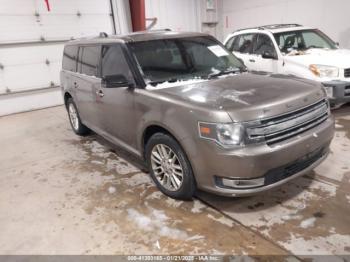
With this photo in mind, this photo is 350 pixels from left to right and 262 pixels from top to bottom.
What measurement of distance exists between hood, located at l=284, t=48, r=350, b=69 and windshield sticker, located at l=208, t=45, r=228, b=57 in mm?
2040

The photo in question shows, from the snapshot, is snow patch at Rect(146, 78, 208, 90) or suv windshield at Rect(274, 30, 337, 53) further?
suv windshield at Rect(274, 30, 337, 53)

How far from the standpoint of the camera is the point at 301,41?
5684 mm

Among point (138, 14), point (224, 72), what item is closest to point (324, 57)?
point (224, 72)

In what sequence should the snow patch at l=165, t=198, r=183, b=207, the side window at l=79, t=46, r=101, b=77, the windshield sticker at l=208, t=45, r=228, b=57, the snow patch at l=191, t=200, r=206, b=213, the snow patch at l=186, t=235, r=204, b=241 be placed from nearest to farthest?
the snow patch at l=186, t=235, r=204, b=241 → the snow patch at l=191, t=200, r=206, b=213 → the snow patch at l=165, t=198, r=183, b=207 → the windshield sticker at l=208, t=45, r=228, b=57 → the side window at l=79, t=46, r=101, b=77

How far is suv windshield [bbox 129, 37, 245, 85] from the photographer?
3.01 meters

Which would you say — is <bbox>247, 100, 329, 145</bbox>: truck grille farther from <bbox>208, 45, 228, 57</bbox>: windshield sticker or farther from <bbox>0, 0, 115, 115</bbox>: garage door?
<bbox>0, 0, 115, 115</bbox>: garage door

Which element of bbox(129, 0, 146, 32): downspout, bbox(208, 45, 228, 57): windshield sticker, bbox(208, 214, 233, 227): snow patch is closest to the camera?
bbox(208, 214, 233, 227): snow patch

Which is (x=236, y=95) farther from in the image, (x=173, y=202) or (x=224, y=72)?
(x=173, y=202)

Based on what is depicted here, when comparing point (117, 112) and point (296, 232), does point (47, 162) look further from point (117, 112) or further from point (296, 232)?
point (296, 232)

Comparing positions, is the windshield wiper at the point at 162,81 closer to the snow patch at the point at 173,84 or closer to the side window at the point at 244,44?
the snow patch at the point at 173,84

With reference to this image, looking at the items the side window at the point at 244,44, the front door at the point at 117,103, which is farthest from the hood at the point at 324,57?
the front door at the point at 117,103

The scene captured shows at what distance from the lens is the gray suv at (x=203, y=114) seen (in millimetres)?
2221

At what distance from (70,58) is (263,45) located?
3.63 m

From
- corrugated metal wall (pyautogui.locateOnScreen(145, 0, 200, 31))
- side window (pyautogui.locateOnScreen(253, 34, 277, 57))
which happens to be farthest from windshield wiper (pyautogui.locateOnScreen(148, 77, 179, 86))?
corrugated metal wall (pyautogui.locateOnScreen(145, 0, 200, 31))
